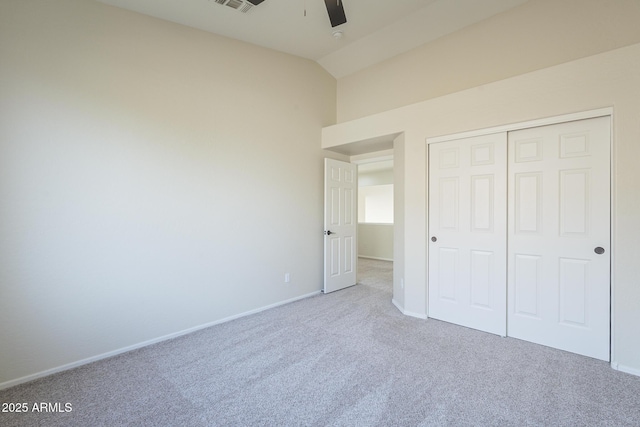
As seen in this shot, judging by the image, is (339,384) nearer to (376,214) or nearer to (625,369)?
(625,369)

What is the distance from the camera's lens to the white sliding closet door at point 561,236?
2363 mm

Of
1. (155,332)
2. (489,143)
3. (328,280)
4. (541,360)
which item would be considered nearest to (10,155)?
(155,332)

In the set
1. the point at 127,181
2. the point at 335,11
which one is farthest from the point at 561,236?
the point at 127,181

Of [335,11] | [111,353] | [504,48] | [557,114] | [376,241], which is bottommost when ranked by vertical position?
[111,353]

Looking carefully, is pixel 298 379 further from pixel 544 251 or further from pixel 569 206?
pixel 569 206

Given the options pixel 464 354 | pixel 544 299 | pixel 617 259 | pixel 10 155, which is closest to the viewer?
pixel 10 155

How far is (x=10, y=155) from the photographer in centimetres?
205

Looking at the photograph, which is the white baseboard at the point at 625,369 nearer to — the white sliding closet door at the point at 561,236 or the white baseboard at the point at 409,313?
the white sliding closet door at the point at 561,236

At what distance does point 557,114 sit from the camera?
249cm

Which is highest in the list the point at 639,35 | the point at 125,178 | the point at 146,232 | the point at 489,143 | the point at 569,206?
the point at 639,35

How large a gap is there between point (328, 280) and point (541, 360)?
2.66 meters

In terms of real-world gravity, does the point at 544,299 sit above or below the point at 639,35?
below

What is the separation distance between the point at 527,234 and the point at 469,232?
20.3 inches

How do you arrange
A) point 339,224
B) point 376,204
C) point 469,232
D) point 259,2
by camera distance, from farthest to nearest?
point 376,204 → point 339,224 → point 469,232 → point 259,2
